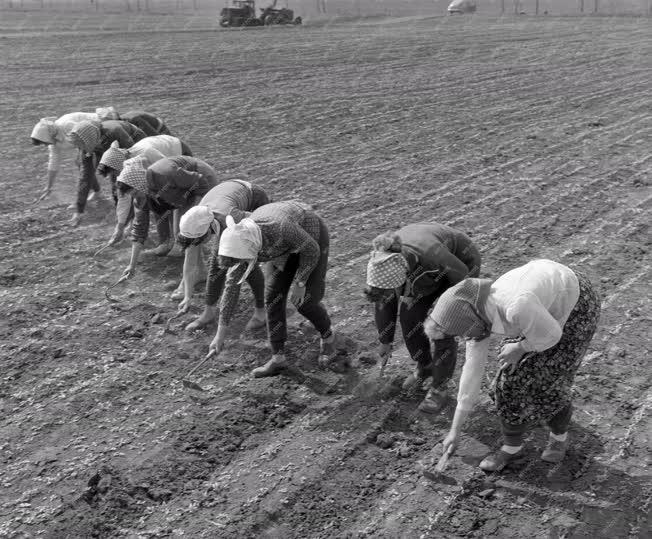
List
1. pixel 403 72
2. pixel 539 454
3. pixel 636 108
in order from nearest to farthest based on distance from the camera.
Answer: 1. pixel 539 454
2. pixel 636 108
3. pixel 403 72

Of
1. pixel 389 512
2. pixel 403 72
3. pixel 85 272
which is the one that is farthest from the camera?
pixel 403 72

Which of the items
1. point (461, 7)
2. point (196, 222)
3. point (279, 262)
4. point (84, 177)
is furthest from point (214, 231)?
point (461, 7)

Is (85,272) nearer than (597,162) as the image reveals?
Yes

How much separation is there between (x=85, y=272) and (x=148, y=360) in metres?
1.95

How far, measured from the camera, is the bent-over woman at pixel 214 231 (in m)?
5.47

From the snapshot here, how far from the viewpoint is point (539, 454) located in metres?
4.71

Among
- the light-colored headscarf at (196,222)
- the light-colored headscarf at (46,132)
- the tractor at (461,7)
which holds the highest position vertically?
Result: the tractor at (461,7)

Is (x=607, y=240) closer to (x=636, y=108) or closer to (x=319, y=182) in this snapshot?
(x=319, y=182)

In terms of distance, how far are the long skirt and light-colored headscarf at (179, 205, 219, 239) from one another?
2.35 m

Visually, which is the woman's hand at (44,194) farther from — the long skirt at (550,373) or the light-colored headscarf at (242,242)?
the long skirt at (550,373)

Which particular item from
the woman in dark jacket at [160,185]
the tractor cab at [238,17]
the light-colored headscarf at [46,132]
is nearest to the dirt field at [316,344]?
the woman in dark jacket at [160,185]

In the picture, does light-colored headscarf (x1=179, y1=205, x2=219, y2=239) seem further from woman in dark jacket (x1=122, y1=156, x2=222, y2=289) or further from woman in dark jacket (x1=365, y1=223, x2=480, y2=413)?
woman in dark jacket (x1=365, y1=223, x2=480, y2=413)

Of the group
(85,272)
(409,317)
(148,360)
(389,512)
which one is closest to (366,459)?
(389,512)

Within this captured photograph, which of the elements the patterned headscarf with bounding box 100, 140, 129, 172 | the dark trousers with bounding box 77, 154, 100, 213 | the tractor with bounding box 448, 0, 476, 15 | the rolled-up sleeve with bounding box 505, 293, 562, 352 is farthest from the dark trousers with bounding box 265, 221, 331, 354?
the tractor with bounding box 448, 0, 476, 15
